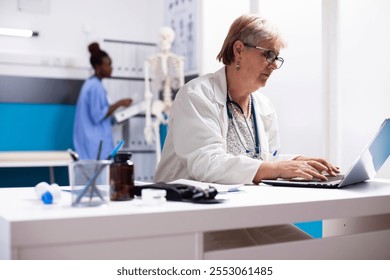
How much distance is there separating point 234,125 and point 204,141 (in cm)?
30

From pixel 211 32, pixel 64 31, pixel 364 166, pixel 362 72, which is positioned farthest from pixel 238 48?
pixel 64 31

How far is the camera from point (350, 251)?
1.26 m

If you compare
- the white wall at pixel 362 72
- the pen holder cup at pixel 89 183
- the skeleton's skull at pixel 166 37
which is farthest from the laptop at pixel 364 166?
the skeleton's skull at pixel 166 37

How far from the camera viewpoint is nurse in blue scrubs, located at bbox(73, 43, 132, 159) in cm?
504

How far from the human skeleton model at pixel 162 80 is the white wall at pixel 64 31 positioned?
732 mm

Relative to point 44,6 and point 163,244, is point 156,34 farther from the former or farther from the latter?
point 163,244

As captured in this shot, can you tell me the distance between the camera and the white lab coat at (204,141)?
1646mm

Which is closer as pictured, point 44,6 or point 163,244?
point 163,244

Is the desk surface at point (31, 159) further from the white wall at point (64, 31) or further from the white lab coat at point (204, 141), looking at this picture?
the white lab coat at point (204, 141)

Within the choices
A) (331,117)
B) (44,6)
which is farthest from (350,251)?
(44,6)

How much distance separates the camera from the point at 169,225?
979 mm

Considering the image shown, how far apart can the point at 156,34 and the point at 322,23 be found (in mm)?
3070

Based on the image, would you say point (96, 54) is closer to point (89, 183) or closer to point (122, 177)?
point (122, 177)
